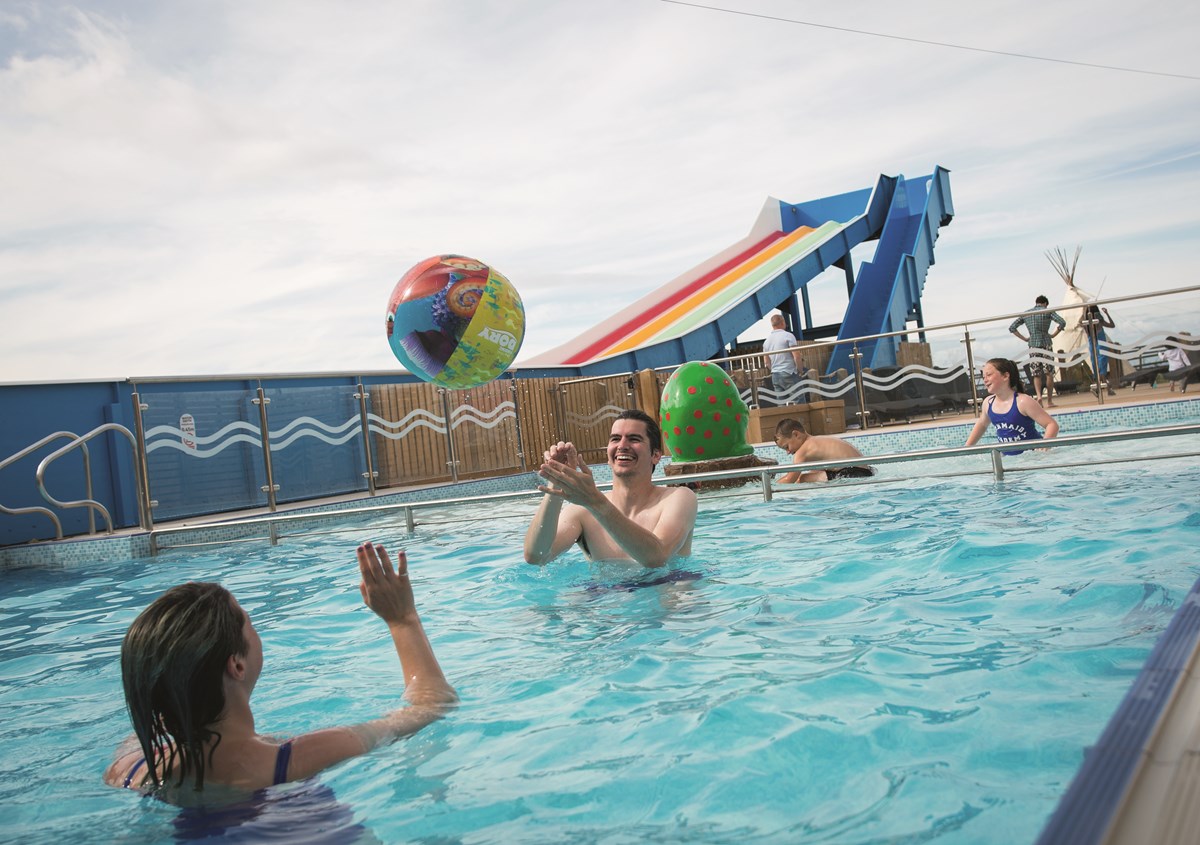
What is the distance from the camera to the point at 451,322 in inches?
213

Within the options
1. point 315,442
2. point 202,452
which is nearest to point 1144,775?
point 202,452

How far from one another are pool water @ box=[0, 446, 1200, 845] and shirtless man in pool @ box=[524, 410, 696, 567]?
0.19m

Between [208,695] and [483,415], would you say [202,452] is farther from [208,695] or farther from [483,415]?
[208,695]

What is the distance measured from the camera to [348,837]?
205 centimetres

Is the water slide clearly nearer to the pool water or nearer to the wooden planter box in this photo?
the wooden planter box

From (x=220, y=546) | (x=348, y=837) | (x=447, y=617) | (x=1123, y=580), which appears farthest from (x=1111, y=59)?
(x=348, y=837)

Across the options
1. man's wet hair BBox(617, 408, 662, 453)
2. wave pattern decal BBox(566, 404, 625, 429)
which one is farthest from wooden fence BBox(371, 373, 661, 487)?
man's wet hair BBox(617, 408, 662, 453)

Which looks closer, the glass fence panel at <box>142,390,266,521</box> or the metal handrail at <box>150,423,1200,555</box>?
the metal handrail at <box>150,423,1200,555</box>

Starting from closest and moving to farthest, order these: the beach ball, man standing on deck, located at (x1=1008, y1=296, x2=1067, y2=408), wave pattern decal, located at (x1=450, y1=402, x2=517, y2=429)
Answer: the beach ball < man standing on deck, located at (x1=1008, y1=296, x2=1067, y2=408) < wave pattern decal, located at (x1=450, y1=402, x2=517, y2=429)

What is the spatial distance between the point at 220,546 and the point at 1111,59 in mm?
10436

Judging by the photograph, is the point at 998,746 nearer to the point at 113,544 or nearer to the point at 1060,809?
the point at 1060,809

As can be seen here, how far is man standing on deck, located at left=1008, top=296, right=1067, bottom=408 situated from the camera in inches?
484

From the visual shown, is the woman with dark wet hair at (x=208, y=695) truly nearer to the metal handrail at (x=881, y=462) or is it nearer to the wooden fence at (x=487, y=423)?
the metal handrail at (x=881, y=462)

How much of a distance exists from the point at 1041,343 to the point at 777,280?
31.9 ft
